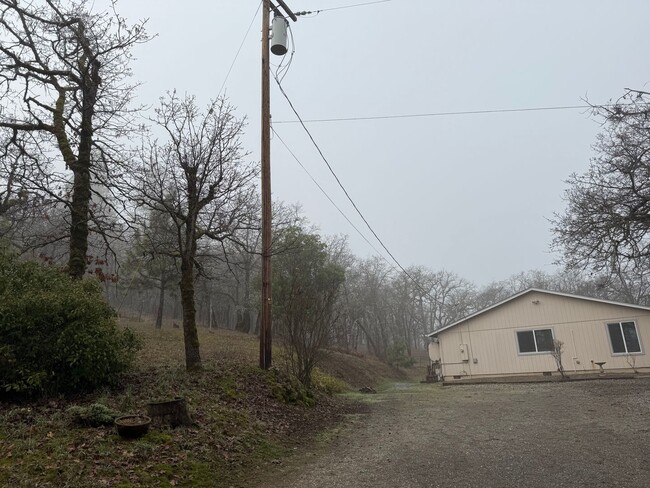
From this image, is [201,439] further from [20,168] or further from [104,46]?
[104,46]

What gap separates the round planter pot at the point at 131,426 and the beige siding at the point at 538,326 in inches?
668

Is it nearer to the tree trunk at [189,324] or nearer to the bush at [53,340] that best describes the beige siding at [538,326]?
the tree trunk at [189,324]

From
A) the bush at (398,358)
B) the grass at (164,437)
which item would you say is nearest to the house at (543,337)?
the grass at (164,437)

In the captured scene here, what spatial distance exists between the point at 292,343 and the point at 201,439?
16.2 feet

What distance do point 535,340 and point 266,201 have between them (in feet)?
47.1

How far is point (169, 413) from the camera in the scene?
575cm

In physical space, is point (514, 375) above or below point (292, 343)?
below

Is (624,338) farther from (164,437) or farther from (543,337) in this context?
(164,437)

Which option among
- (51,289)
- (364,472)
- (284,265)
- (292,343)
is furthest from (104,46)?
(284,265)

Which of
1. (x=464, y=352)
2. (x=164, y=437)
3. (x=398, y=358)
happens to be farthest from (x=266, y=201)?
(x=398, y=358)

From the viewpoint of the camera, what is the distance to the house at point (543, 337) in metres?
17.0

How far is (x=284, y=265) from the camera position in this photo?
2531 cm

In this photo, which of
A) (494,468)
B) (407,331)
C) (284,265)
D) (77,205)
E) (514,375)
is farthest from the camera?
(407,331)

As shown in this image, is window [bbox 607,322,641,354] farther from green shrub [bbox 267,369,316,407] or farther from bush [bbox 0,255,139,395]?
bush [bbox 0,255,139,395]
